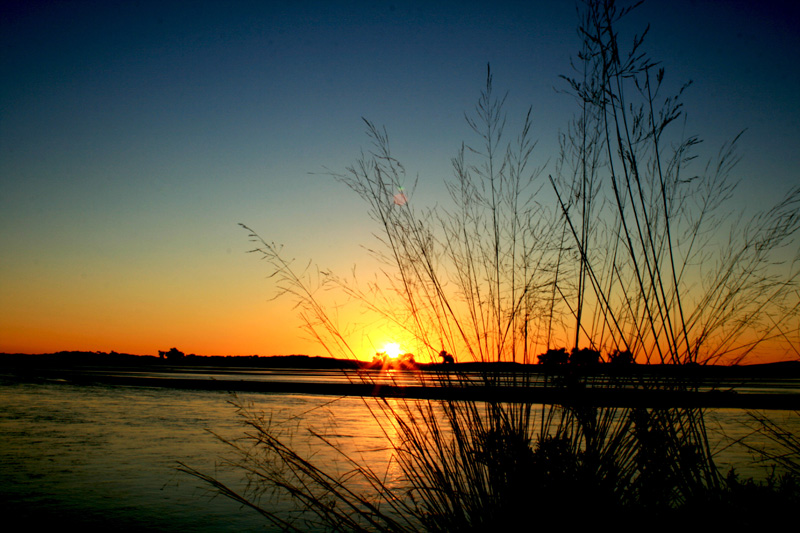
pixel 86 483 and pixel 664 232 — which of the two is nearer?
pixel 664 232

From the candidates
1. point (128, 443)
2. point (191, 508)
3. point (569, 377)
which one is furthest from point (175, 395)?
point (569, 377)

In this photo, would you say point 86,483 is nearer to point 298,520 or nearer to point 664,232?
point 298,520

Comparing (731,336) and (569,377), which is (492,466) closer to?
(569,377)

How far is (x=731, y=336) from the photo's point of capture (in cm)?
263

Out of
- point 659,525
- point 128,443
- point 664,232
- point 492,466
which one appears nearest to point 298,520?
point 492,466

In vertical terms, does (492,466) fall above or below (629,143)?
below

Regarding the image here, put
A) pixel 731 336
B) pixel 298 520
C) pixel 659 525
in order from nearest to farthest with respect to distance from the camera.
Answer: pixel 659 525 → pixel 731 336 → pixel 298 520

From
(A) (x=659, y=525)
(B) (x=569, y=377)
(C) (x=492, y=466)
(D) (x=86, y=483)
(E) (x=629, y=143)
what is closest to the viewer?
(A) (x=659, y=525)

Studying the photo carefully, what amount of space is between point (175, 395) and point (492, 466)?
10075 millimetres

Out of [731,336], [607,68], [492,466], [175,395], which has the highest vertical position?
[607,68]

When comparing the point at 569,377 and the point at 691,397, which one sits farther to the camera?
the point at 569,377

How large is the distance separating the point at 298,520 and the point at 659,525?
200cm

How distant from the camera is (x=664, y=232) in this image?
2.37 m

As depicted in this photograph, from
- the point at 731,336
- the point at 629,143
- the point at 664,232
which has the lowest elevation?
the point at 731,336
